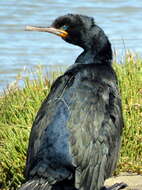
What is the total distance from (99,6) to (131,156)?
11.7m

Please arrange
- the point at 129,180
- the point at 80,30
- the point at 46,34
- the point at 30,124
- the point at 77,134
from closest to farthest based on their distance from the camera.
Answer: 1. the point at 77,134
2. the point at 80,30
3. the point at 129,180
4. the point at 30,124
5. the point at 46,34

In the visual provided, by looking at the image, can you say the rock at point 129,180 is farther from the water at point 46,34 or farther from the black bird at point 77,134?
the water at point 46,34

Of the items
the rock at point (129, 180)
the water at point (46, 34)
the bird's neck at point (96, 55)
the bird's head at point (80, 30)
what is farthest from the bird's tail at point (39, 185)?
the water at point (46, 34)

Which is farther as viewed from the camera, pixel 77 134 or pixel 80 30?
pixel 80 30

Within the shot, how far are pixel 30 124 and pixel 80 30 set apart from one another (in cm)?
125

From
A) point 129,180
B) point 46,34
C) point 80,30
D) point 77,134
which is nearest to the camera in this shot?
point 77,134

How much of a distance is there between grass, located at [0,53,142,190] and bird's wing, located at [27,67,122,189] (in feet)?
2.64

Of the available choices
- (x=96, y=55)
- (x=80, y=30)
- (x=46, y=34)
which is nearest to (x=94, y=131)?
(x=96, y=55)

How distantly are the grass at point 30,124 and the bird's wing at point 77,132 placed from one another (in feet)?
2.64

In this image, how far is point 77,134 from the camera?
24.2 ft

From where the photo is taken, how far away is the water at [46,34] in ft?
48.3

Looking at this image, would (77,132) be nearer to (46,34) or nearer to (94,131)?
(94,131)

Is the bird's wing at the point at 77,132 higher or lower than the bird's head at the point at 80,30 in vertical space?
lower

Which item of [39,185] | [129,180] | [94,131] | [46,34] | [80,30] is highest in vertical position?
[80,30]
